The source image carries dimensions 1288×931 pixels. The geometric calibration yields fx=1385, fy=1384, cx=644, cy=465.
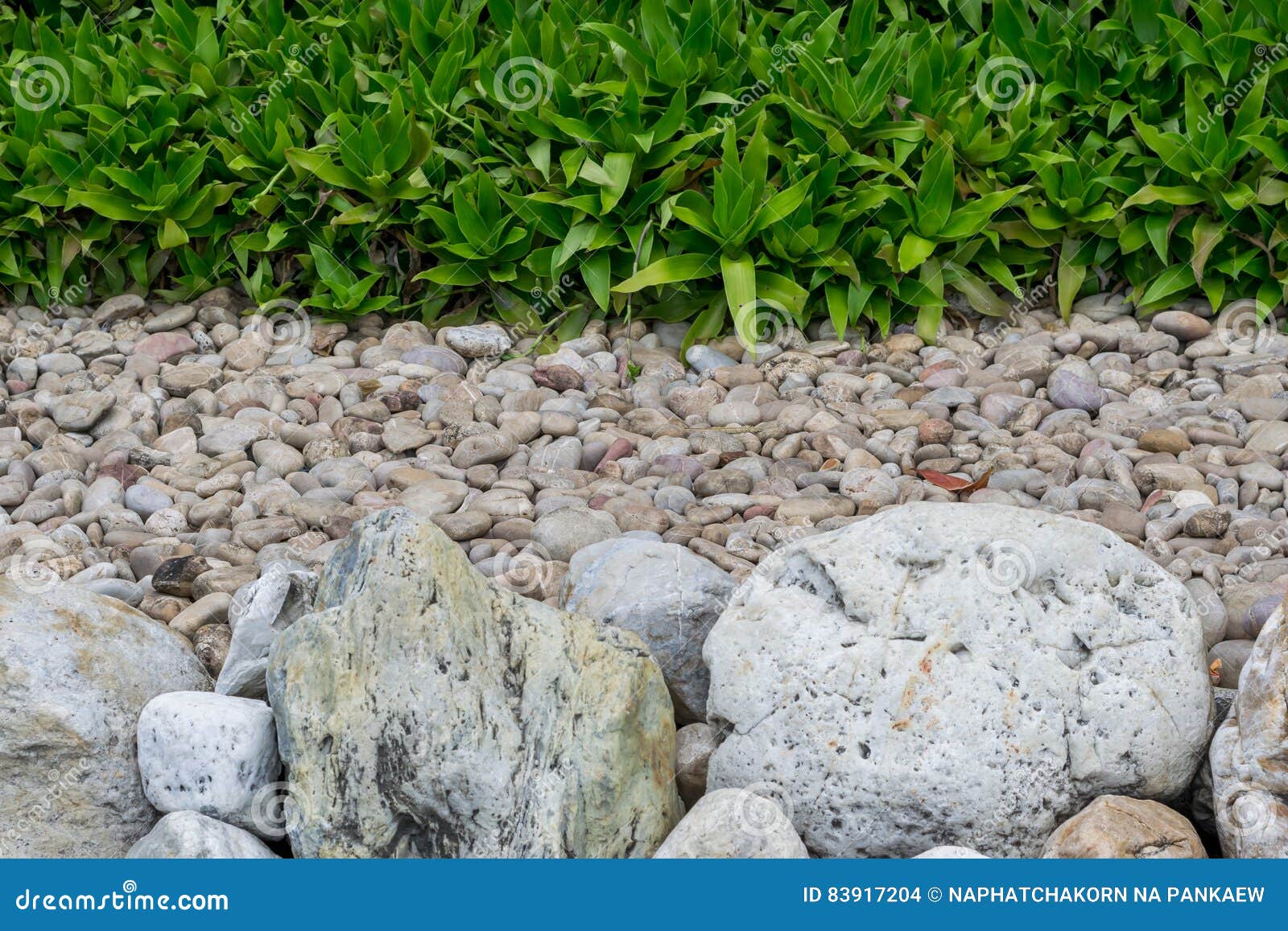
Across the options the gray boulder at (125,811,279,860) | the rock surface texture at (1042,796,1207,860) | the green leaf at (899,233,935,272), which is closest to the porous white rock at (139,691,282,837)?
the gray boulder at (125,811,279,860)

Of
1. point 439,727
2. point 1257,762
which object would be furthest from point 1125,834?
point 439,727

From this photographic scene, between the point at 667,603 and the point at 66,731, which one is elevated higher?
the point at 667,603

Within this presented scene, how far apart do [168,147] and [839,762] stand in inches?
142

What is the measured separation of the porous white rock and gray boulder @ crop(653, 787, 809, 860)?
761 millimetres

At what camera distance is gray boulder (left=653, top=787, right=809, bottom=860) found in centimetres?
229

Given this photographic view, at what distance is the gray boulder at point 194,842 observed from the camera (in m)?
2.35

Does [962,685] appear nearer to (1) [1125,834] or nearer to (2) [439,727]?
(1) [1125,834]

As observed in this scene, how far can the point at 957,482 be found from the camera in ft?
11.8

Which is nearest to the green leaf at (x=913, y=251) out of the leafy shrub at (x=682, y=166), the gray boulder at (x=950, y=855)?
the leafy shrub at (x=682, y=166)

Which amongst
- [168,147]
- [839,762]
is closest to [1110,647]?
[839,762]

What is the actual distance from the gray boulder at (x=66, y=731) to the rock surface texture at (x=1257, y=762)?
1976 millimetres

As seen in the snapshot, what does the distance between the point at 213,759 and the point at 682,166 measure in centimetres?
267

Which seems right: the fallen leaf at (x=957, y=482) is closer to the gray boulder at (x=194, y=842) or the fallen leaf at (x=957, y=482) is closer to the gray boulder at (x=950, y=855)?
the gray boulder at (x=950, y=855)

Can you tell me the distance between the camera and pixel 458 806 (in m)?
2.41
